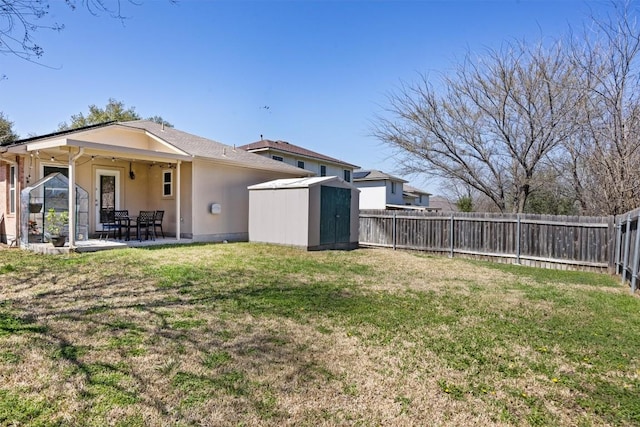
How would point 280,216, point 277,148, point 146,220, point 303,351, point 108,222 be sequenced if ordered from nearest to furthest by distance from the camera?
point 303,351
point 146,220
point 108,222
point 280,216
point 277,148

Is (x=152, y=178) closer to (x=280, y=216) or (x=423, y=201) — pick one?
(x=280, y=216)

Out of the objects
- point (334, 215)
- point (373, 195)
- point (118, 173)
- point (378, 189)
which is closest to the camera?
point (334, 215)

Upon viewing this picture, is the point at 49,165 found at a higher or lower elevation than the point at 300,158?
lower

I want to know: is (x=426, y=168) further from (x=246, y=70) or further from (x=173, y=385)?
(x=173, y=385)

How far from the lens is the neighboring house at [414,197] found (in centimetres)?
3942

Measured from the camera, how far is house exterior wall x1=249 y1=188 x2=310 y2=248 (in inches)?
449

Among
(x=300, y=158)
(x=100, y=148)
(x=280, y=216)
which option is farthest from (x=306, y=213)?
(x=300, y=158)

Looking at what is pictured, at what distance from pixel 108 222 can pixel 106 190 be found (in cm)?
142

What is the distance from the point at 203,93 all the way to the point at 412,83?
8.59 meters

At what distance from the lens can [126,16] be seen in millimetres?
4910

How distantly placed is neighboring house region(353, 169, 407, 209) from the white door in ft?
70.7

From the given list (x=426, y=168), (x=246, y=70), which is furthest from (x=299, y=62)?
(x=426, y=168)

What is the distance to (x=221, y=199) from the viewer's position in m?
13.1

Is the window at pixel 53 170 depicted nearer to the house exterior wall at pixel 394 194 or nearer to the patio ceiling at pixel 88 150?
the patio ceiling at pixel 88 150
